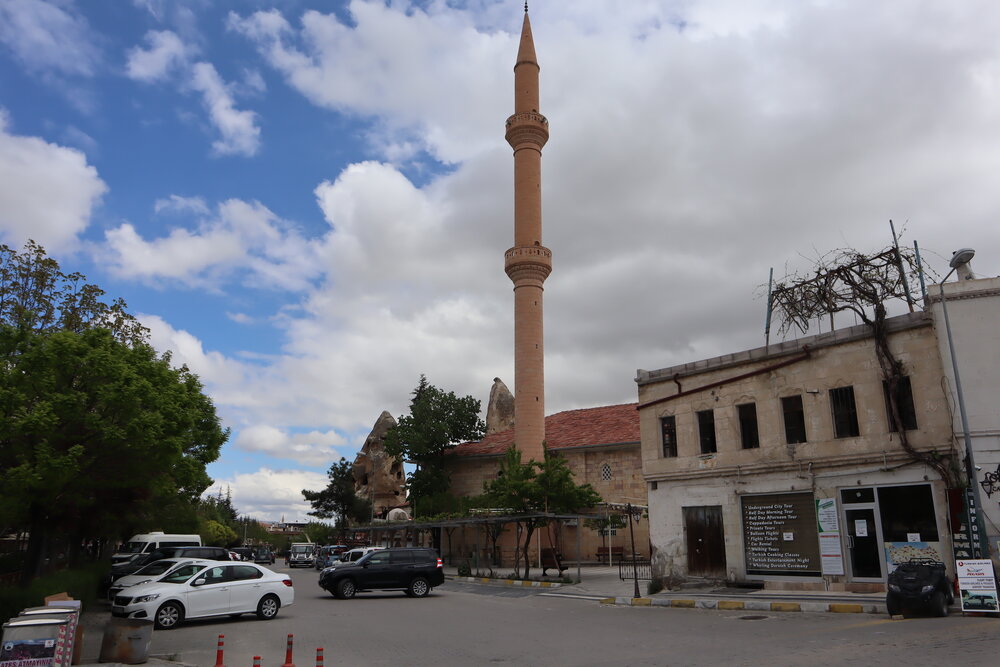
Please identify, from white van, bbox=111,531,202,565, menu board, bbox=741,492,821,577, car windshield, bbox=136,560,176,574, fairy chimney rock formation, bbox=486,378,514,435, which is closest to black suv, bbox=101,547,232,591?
car windshield, bbox=136,560,176,574

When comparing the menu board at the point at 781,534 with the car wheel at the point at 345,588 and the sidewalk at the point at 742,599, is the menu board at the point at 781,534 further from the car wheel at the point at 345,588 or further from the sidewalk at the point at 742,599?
the car wheel at the point at 345,588

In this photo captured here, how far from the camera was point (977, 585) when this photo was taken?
14.2 metres

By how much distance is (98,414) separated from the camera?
627 inches

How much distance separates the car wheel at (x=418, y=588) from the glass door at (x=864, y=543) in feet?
41.9

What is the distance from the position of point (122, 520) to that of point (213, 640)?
1311 cm

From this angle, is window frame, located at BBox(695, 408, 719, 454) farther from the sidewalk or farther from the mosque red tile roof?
the mosque red tile roof

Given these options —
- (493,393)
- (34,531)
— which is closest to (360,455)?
(493,393)

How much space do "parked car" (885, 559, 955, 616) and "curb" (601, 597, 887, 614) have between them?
92cm

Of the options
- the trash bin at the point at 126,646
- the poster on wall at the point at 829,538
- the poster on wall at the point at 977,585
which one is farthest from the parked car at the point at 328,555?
the poster on wall at the point at 977,585

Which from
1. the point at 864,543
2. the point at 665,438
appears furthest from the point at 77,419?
the point at 864,543

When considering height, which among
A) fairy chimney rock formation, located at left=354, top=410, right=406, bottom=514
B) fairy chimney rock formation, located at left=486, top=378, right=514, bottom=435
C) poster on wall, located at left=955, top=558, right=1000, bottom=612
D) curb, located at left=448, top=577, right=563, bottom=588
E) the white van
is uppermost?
fairy chimney rock formation, located at left=486, top=378, right=514, bottom=435

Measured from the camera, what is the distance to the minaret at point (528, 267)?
4362 cm

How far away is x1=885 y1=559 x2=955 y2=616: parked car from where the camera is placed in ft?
46.5

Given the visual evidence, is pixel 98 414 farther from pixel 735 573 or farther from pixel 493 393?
pixel 493 393
